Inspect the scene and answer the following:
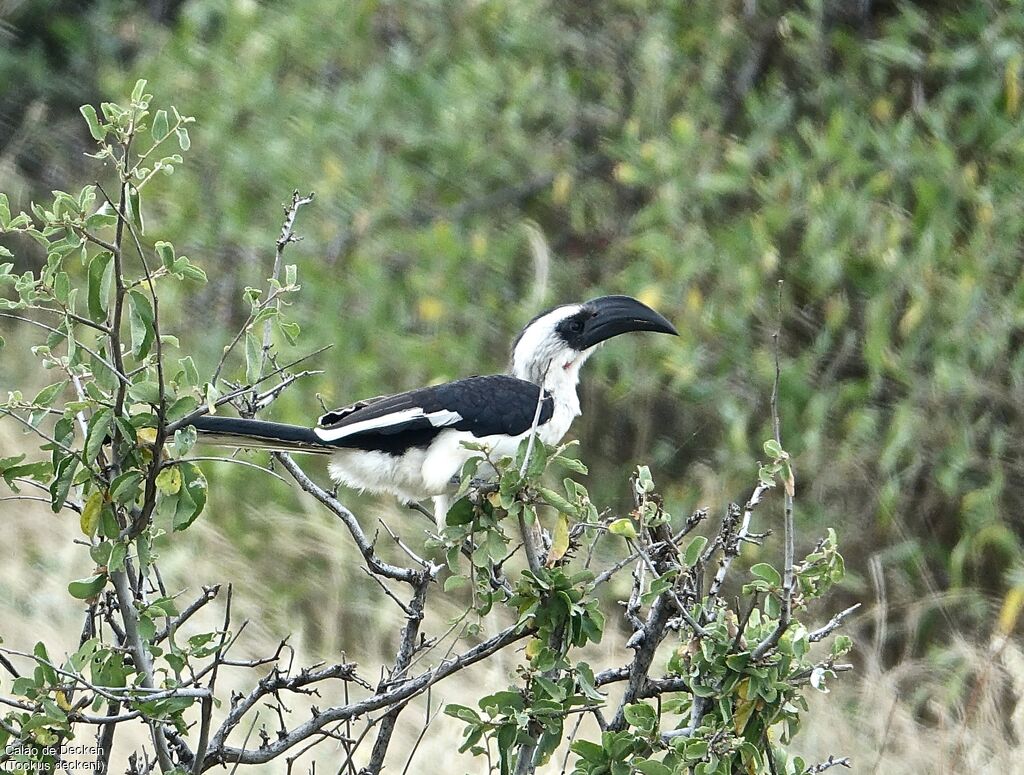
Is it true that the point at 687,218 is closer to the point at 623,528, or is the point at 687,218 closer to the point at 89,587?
the point at 623,528

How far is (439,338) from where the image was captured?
6258mm

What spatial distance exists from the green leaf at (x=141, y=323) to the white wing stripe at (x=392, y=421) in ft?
3.75

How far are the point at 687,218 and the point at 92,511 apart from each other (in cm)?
424

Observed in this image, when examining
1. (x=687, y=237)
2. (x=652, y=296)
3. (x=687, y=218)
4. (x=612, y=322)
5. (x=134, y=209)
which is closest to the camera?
(x=134, y=209)

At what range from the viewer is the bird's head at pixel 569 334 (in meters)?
4.34

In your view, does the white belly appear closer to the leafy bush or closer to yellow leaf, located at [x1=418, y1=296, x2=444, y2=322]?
the leafy bush

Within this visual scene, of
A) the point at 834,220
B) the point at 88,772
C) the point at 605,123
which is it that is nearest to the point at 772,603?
the point at 88,772

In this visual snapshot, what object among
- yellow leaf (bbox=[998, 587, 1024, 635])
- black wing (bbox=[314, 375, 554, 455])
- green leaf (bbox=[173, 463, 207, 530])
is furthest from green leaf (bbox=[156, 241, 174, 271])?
yellow leaf (bbox=[998, 587, 1024, 635])

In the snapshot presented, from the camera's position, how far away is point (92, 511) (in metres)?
2.10

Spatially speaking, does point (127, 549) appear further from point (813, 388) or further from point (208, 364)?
point (208, 364)

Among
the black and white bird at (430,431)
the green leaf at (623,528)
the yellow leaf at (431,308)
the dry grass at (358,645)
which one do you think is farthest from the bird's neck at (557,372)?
the green leaf at (623,528)

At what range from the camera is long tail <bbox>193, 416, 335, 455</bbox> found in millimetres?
2743

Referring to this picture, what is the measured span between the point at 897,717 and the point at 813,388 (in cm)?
144

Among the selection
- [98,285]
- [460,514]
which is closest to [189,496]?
[98,285]
